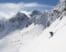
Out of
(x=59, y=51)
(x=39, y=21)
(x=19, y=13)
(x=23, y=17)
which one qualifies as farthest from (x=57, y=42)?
(x=19, y=13)

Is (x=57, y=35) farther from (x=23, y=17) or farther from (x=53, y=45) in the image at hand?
(x=23, y=17)

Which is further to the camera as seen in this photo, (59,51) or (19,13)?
(19,13)

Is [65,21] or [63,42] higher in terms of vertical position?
[65,21]

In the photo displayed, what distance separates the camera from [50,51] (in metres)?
43.2

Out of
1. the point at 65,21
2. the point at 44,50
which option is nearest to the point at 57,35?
the point at 44,50

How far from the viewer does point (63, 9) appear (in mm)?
83938

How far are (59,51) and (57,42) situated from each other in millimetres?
9541

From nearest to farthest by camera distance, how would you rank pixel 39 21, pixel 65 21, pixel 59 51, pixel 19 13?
pixel 59 51 < pixel 65 21 < pixel 39 21 < pixel 19 13

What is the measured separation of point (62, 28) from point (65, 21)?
776cm

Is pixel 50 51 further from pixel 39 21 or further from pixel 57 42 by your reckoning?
pixel 39 21

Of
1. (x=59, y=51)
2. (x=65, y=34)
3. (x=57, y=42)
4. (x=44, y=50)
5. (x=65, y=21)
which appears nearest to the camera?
(x=59, y=51)

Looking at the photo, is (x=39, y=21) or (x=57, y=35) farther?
(x=39, y=21)

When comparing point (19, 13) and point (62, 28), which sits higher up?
point (19, 13)

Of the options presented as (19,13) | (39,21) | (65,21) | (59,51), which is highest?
(19,13)
